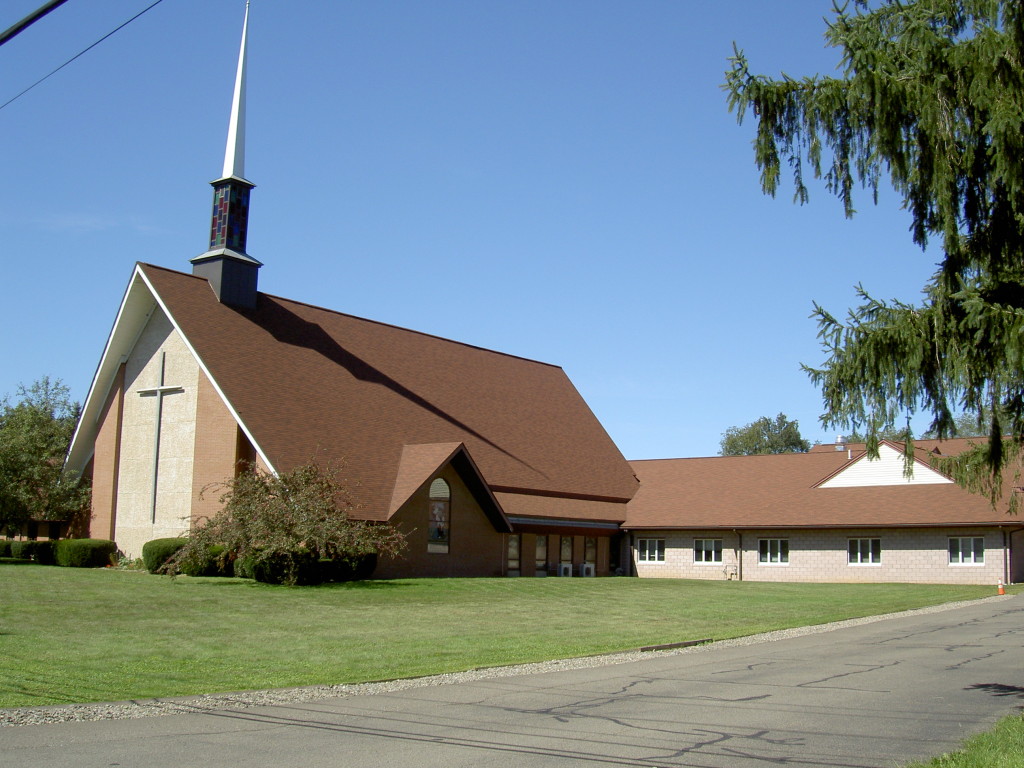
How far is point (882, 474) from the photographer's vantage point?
4397cm

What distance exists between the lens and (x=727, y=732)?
32.5 feet

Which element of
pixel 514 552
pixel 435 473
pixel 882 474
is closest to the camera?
pixel 435 473

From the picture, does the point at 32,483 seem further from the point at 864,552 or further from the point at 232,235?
the point at 864,552

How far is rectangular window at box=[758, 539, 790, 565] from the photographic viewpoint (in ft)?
146

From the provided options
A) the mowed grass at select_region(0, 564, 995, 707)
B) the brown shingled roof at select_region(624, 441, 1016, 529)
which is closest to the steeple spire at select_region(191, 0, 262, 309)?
the mowed grass at select_region(0, 564, 995, 707)

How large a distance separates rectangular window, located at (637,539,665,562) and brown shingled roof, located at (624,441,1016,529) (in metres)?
1.67

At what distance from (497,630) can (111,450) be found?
22.7 meters

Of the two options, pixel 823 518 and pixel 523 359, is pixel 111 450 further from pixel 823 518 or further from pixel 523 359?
pixel 823 518

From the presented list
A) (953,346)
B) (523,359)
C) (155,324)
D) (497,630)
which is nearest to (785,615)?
(497,630)

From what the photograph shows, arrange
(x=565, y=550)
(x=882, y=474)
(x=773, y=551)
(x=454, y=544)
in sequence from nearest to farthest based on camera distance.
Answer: (x=454, y=544), (x=565, y=550), (x=882, y=474), (x=773, y=551)

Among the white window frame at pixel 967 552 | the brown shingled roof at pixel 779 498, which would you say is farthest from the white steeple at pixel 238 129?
Answer: the white window frame at pixel 967 552

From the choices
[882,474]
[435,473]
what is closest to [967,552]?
[882,474]

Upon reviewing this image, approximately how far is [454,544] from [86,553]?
42.3 ft

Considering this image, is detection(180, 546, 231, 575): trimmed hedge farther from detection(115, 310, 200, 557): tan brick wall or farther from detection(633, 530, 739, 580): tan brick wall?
detection(633, 530, 739, 580): tan brick wall
